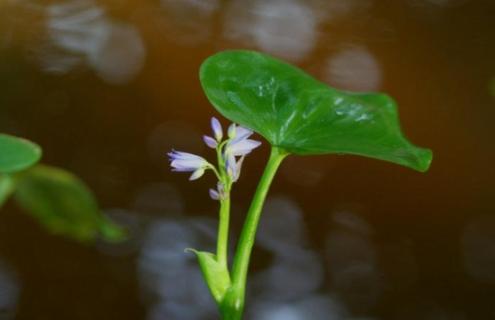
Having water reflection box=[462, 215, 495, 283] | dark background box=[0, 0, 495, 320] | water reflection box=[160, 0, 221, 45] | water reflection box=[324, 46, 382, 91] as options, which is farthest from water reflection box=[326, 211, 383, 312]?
water reflection box=[160, 0, 221, 45]

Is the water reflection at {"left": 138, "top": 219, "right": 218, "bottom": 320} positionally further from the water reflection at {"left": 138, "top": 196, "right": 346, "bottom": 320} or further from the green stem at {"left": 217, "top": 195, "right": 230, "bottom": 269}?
the green stem at {"left": 217, "top": 195, "right": 230, "bottom": 269}

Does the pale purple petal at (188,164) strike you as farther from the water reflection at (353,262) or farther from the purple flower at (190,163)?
the water reflection at (353,262)

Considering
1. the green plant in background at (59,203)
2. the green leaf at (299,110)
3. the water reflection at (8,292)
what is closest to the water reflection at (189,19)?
the green plant in background at (59,203)

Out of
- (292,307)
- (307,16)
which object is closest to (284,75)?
(292,307)

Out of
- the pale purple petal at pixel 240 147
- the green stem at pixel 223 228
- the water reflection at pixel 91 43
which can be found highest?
the pale purple petal at pixel 240 147

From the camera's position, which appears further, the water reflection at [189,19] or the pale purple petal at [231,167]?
the water reflection at [189,19]
